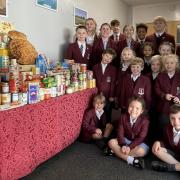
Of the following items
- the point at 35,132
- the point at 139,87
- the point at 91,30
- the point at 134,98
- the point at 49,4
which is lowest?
the point at 35,132

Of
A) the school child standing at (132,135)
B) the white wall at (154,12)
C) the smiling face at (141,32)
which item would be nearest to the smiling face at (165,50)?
the smiling face at (141,32)

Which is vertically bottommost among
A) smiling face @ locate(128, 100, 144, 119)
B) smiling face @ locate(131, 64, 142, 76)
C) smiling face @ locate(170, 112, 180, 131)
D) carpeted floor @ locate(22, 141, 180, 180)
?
carpeted floor @ locate(22, 141, 180, 180)

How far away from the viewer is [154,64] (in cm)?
298

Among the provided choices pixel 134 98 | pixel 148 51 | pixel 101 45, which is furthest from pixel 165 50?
pixel 134 98

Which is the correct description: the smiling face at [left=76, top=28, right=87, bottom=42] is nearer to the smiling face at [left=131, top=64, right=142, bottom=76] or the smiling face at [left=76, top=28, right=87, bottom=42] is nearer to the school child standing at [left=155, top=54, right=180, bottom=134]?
the smiling face at [left=131, top=64, right=142, bottom=76]

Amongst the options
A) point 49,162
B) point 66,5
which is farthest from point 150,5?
point 49,162

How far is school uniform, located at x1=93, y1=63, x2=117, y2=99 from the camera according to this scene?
10.6 feet

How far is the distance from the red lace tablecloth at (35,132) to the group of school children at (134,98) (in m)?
0.33

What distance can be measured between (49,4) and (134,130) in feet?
6.71

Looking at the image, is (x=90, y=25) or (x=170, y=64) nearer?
(x=170, y=64)

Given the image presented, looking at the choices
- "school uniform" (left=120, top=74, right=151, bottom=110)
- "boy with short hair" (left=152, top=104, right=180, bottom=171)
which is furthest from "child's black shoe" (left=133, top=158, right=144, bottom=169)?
"school uniform" (left=120, top=74, right=151, bottom=110)

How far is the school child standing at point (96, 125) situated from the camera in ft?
9.48

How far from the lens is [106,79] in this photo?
3238 mm

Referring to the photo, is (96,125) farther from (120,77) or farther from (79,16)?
(79,16)
